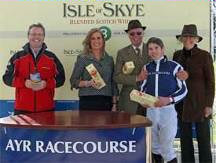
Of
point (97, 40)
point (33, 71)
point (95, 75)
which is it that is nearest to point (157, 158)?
point (95, 75)

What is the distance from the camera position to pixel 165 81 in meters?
4.91

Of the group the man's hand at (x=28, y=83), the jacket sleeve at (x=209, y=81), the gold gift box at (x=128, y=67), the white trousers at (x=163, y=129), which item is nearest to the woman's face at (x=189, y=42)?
the jacket sleeve at (x=209, y=81)

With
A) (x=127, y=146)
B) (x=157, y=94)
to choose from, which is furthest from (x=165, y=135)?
(x=127, y=146)

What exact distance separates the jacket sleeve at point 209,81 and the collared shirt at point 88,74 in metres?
1.01

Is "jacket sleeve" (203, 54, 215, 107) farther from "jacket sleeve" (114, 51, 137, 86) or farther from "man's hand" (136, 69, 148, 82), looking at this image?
"jacket sleeve" (114, 51, 137, 86)

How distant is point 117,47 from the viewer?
5652 millimetres

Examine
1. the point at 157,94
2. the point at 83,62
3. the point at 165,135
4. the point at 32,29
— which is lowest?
the point at 165,135

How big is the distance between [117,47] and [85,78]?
0.59 meters

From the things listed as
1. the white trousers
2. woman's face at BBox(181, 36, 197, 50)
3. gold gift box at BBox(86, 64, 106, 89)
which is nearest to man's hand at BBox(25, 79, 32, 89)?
gold gift box at BBox(86, 64, 106, 89)

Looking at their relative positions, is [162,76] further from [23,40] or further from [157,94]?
[23,40]

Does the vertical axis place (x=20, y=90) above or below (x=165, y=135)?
above

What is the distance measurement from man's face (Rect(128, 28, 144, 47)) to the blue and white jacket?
20.8 inches

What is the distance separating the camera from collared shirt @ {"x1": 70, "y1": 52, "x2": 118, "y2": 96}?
5.30 meters

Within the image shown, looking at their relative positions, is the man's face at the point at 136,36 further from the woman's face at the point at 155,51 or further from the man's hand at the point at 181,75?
the man's hand at the point at 181,75
